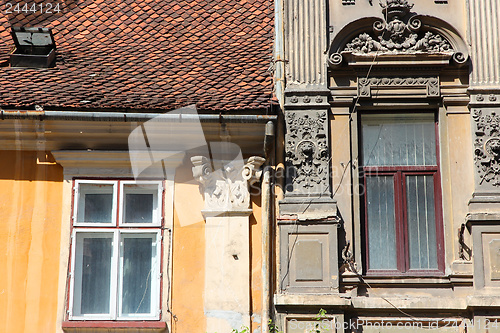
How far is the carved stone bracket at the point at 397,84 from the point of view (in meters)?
10.1

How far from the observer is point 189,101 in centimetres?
972

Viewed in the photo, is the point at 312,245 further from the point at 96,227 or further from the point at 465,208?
the point at 96,227

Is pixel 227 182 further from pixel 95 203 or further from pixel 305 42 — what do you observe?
pixel 305 42

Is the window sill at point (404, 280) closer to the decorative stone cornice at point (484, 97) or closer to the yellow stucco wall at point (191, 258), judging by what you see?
Answer: the yellow stucco wall at point (191, 258)

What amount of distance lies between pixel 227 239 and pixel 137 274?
1.08 m

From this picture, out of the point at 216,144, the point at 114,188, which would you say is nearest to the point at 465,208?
the point at 216,144

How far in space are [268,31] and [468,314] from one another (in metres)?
4.54

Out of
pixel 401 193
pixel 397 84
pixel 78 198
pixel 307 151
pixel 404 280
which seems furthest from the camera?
pixel 397 84

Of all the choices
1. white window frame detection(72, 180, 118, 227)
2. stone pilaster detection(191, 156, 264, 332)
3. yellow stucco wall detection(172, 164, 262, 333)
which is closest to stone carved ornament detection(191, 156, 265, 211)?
stone pilaster detection(191, 156, 264, 332)

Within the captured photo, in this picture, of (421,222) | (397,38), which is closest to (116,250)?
(421,222)

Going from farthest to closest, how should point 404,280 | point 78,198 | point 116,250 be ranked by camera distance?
point 78,198
point 116,250
point 404,280

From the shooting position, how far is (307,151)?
980 centimetres

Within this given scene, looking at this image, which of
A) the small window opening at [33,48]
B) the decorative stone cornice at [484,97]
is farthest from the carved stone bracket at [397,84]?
the small window opening at [33,48]

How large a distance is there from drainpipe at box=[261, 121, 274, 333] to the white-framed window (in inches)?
46.0
